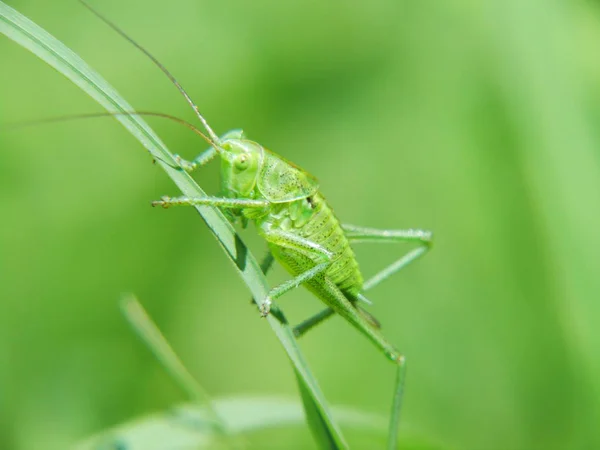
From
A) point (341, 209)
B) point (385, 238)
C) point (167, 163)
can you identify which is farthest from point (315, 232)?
point (341, 209)

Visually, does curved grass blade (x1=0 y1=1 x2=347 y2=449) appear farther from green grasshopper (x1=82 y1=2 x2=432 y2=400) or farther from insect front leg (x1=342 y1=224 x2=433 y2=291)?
insect front leg (x1=342 y1=224 x2=433 y2=291)

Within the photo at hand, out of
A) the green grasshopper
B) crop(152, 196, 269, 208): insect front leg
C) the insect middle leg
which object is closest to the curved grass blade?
crop(152, 196, 269, 208): insect front leg

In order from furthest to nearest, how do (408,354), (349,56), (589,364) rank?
(349,56)
(408,354)
(589,364)

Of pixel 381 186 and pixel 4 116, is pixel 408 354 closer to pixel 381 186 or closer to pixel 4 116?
pixel 381 186

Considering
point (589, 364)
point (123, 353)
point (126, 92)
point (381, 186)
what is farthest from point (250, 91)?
point (589, 364)

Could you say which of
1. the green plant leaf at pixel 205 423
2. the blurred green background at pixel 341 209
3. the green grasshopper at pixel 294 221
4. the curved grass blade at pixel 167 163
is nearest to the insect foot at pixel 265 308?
the curved grass blade at pixel 167 163

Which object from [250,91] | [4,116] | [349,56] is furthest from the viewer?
[349,56]

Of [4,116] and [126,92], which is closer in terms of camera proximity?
[4,116]
